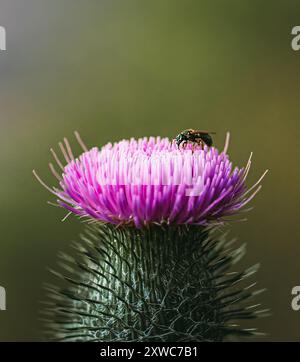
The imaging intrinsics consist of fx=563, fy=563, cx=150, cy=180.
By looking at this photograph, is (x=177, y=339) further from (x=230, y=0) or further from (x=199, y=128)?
(x=230, y=0)

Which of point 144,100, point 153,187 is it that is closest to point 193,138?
point 153,187

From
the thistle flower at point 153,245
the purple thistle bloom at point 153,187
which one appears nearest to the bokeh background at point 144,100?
the thistle flower at point 153,245

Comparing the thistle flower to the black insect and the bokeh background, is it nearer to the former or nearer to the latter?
the black insect

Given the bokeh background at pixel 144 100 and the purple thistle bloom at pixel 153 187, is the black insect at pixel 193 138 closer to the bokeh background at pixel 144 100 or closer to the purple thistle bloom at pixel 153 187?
the purple thistle bloom at pixel 153 187

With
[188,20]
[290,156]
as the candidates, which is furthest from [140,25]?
[290,156]

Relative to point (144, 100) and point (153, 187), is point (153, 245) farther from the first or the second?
point (144, 100)

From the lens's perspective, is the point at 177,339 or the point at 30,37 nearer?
the point at 177,339
